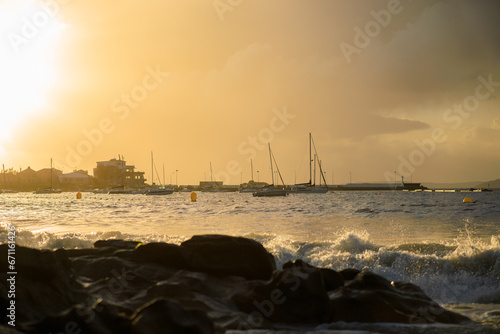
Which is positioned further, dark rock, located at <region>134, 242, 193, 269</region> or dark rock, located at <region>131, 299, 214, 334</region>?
dark rock, located at <region>134, 242, 193, 269</region>

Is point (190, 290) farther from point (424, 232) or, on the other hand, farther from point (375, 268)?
point (424, 232)

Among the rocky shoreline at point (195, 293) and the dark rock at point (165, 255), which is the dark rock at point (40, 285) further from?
the dark rock at point (165, 255)

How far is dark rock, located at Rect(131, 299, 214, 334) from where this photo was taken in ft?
20.4

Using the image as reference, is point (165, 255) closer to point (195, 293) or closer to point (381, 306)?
point (195, 293)

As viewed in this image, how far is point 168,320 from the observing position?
6266mm

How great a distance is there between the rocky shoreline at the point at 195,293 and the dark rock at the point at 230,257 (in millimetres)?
23

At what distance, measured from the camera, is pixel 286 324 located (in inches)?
321

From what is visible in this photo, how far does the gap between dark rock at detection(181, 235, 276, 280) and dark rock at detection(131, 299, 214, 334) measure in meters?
3.07

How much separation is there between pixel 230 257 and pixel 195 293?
1.58 metres

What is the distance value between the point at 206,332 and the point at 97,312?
1871mm

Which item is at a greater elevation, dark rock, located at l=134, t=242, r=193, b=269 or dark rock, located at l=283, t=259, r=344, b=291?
dark rock, located at l=134, t=242, r=193, b=269

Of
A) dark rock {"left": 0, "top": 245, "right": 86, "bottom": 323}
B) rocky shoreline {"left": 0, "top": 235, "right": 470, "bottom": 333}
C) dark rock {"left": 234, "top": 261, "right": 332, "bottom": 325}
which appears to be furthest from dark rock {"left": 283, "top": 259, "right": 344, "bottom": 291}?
dark rock {"left": 0, "top": 245, "right": 86, "bottom": 323}

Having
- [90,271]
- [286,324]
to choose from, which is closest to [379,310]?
[286,324]

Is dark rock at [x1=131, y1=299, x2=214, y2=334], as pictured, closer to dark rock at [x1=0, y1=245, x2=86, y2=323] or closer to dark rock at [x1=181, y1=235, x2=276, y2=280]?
dark rock at [x1=0, y1=245, x2=86, y2=323]
